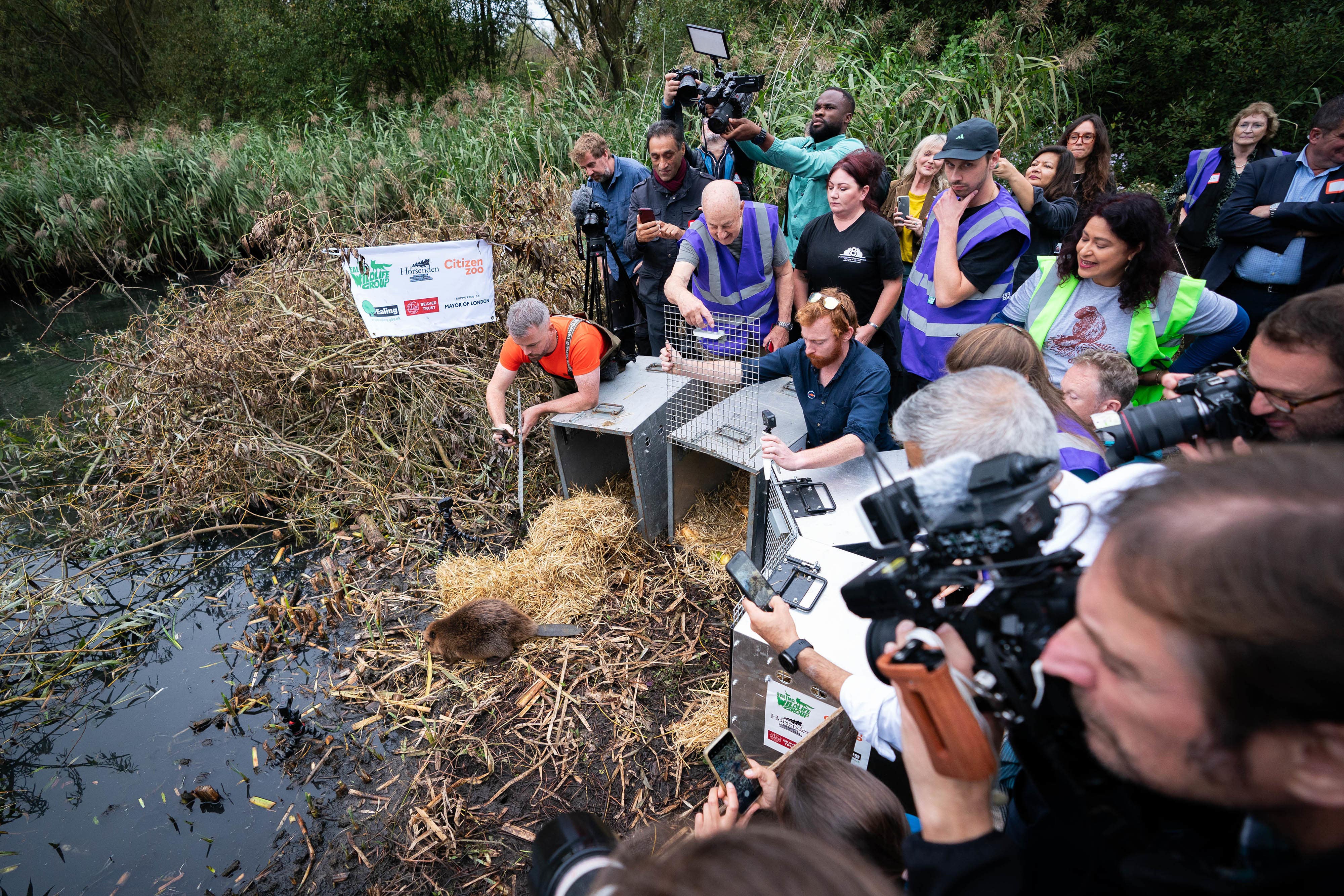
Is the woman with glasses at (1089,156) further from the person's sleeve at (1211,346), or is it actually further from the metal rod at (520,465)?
the metal rod at (520,465)

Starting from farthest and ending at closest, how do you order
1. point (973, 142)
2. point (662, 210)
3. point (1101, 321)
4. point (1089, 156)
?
point (662, 210) < point (1089, 156) < point (973, 142) < point (1101, 321)

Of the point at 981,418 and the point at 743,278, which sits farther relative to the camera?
the point at 743,278

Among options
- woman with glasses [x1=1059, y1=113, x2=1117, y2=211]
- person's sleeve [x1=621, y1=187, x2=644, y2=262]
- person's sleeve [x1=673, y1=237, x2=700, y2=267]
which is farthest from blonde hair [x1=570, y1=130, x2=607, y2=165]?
woman with glasses [x1=1059, y1=113, x2=1117, y2=211]

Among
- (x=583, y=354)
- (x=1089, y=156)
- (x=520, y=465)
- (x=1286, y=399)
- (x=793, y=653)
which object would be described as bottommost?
(x=520, y=465)

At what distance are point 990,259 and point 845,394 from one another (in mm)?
1046

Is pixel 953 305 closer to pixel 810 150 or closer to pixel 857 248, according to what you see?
pixel 857 248

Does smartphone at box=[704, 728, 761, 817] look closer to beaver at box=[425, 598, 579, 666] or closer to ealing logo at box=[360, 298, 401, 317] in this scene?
beaver at box=[425, 598, 579, 666]

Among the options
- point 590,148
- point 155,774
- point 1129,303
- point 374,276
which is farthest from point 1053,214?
point 155,774

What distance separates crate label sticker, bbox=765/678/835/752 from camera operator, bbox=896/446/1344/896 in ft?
4.23

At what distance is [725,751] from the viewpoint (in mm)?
2791

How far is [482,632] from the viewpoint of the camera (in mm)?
3412

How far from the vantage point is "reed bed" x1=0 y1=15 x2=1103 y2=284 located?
6.55 meters

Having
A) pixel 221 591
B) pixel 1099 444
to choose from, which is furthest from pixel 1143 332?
pixel 221 591

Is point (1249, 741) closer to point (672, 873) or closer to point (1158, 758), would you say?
point (1158, 758)
